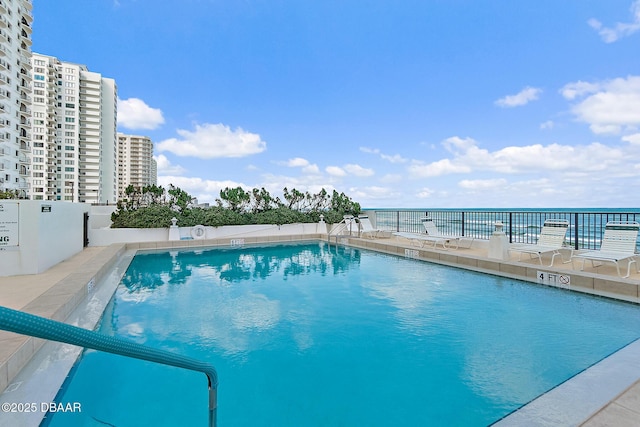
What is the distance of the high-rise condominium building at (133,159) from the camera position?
8762cm

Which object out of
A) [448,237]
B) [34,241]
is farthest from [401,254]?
[34,241]

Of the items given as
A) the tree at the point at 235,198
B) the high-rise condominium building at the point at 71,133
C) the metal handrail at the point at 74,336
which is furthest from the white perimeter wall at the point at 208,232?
the high-rise condominium building at the point at 71,133

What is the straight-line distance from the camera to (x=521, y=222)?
8.99 m

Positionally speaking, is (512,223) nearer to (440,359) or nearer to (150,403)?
(440,359)

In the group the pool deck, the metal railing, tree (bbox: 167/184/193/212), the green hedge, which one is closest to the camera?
the pool deck

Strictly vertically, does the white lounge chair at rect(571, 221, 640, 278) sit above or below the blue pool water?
above

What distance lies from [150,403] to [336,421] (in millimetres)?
1491

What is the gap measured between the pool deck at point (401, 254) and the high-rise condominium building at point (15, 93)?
122 ft

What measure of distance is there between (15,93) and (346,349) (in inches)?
1947

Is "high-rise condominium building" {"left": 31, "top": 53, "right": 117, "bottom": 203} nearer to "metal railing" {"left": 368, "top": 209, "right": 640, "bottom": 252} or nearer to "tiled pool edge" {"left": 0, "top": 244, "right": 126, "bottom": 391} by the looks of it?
"tiled pool edge" {"left": 0, "top": 244, "right": 126, "bottom": 391}

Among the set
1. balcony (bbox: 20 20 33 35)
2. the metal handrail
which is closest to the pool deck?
the metal handrail

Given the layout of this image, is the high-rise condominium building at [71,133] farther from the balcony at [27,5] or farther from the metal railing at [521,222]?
the metal railing at [521,222]

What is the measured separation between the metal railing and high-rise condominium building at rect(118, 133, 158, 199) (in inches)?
3658

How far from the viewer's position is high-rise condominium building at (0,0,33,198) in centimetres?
3325
